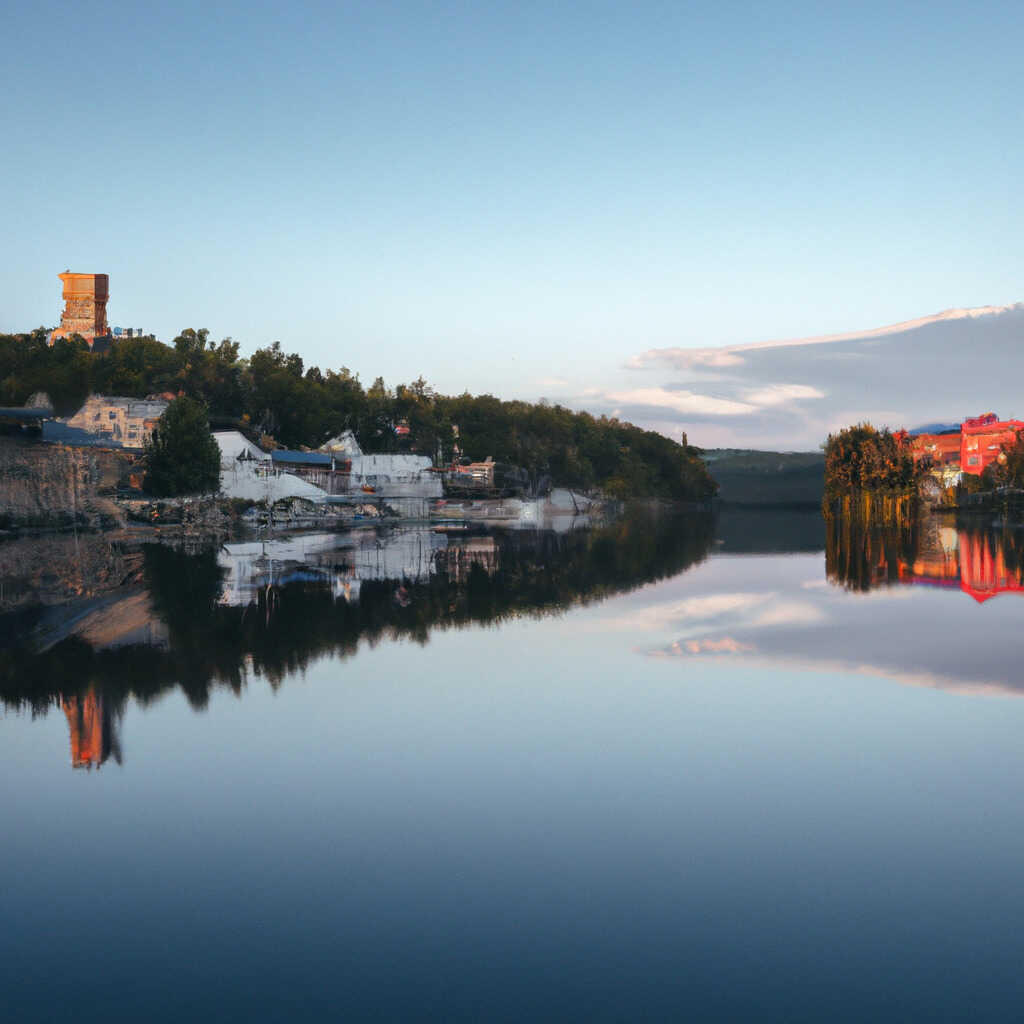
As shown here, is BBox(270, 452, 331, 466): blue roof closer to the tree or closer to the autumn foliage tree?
the tree

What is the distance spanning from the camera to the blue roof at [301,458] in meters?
78.8

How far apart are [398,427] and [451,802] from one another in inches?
4009

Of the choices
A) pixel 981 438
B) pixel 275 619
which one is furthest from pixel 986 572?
pixel 981 438

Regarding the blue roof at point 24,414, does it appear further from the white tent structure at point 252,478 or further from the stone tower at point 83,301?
the stone tower at point 83,301

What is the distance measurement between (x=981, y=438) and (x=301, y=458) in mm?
112372

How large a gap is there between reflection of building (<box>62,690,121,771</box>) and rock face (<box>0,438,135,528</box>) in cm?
3741

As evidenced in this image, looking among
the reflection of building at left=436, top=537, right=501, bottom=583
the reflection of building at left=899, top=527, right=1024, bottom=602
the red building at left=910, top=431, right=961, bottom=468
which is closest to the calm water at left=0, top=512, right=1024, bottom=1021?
the reflection of building at left=899, top=527, right=1024, bottom=602

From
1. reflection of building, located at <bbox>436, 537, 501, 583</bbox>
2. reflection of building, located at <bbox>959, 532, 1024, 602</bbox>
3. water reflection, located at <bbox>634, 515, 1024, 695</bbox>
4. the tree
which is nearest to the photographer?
water reflection, located at <bbox>634, 515, 1024, 695</bbox>

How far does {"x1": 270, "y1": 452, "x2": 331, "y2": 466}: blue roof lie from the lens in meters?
78.8

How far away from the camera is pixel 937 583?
2414cm

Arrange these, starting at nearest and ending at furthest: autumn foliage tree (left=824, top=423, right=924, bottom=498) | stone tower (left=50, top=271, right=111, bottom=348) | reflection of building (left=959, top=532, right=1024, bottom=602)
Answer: reflection of building (left=959, top=532, right=1024, bottom=602)
autumn foliage tree (left=824, top=423, right=924, bottom=498)
stone tower (left=50, top=271, right=111, bottom=348)

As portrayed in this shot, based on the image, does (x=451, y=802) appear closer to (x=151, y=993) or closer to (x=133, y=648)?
(x=151, y=993)

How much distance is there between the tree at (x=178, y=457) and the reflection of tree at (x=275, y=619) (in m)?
27.6

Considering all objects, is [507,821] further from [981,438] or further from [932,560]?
[981,438]
